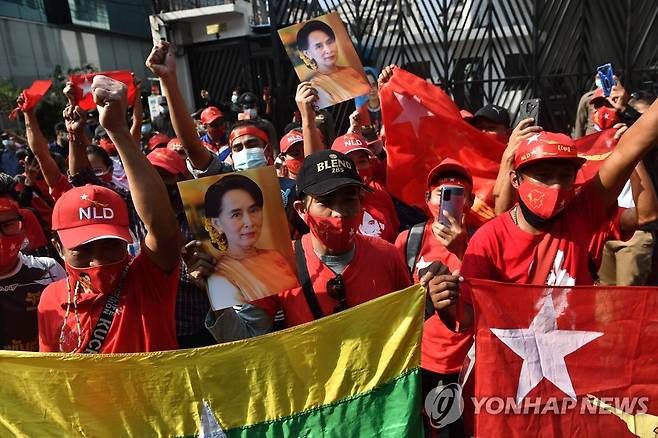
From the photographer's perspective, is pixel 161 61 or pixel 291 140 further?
pixel 291 140

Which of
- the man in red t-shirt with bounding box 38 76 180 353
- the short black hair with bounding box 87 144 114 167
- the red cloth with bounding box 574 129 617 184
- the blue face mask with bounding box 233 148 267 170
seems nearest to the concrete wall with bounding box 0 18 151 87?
the short black hair with bounding box 87 144 114 167

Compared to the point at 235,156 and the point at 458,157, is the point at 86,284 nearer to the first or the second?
the point at 235,156

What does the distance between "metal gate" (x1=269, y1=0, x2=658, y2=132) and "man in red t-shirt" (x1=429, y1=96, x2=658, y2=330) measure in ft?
22.7

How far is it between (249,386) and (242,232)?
0.57 metres

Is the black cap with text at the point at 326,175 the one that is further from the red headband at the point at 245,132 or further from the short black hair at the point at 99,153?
the short black hair at the point at 99,153

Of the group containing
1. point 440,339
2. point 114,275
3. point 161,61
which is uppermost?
point 161,61

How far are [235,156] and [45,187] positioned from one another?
229 centimetres

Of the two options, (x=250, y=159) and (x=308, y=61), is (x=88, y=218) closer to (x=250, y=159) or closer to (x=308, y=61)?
(x=250, y=159)

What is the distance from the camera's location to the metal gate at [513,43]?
8.53 metres

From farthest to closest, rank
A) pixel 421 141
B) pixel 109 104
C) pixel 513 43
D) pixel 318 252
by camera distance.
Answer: pixel 513 43 → pixel 421 141 → pixel 318 252 → pixel 109 104

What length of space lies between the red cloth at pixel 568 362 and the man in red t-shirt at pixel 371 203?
1351 mm

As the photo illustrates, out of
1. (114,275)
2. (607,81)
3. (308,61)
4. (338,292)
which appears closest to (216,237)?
(114,275)

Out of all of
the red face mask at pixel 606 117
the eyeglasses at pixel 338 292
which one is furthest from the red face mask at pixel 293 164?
the red face mask at pixel 606 117

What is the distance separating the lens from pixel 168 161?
3369 mm
